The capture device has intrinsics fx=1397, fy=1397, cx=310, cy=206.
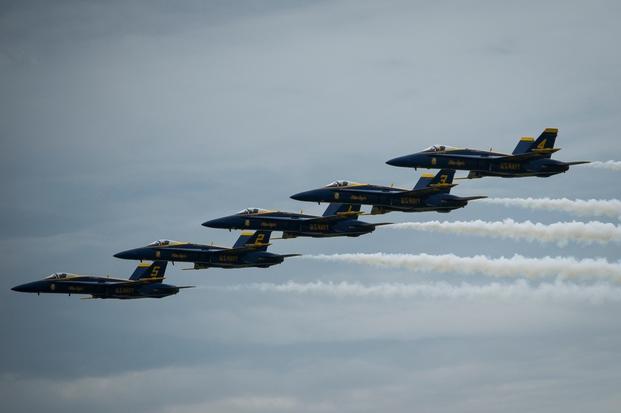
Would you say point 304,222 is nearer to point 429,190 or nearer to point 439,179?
point 429,190

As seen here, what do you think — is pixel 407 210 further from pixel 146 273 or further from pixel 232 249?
pixel 146 273

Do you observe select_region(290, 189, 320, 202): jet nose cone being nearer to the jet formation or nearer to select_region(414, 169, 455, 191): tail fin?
the jet formation

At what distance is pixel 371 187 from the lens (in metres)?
147

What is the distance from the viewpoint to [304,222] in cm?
14950

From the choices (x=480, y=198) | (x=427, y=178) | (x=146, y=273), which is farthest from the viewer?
(x=146, y=273)

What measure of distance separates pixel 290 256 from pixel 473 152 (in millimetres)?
22164

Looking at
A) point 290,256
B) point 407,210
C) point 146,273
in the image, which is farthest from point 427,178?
point 146,273

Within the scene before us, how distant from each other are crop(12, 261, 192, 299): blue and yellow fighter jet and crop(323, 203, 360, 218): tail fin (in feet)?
61.5

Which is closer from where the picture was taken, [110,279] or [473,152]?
[473,152]

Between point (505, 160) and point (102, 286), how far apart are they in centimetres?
4716

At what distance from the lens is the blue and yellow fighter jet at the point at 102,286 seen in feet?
509

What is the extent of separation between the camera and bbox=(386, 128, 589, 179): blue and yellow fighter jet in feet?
463

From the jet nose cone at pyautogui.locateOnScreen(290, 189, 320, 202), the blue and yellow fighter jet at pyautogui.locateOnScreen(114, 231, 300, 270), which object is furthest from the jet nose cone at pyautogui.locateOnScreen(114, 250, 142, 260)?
the jet nose cone at pyautogui.locateOnScreen(290, 189, 320, 202)

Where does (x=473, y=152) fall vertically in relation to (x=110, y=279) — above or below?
above
